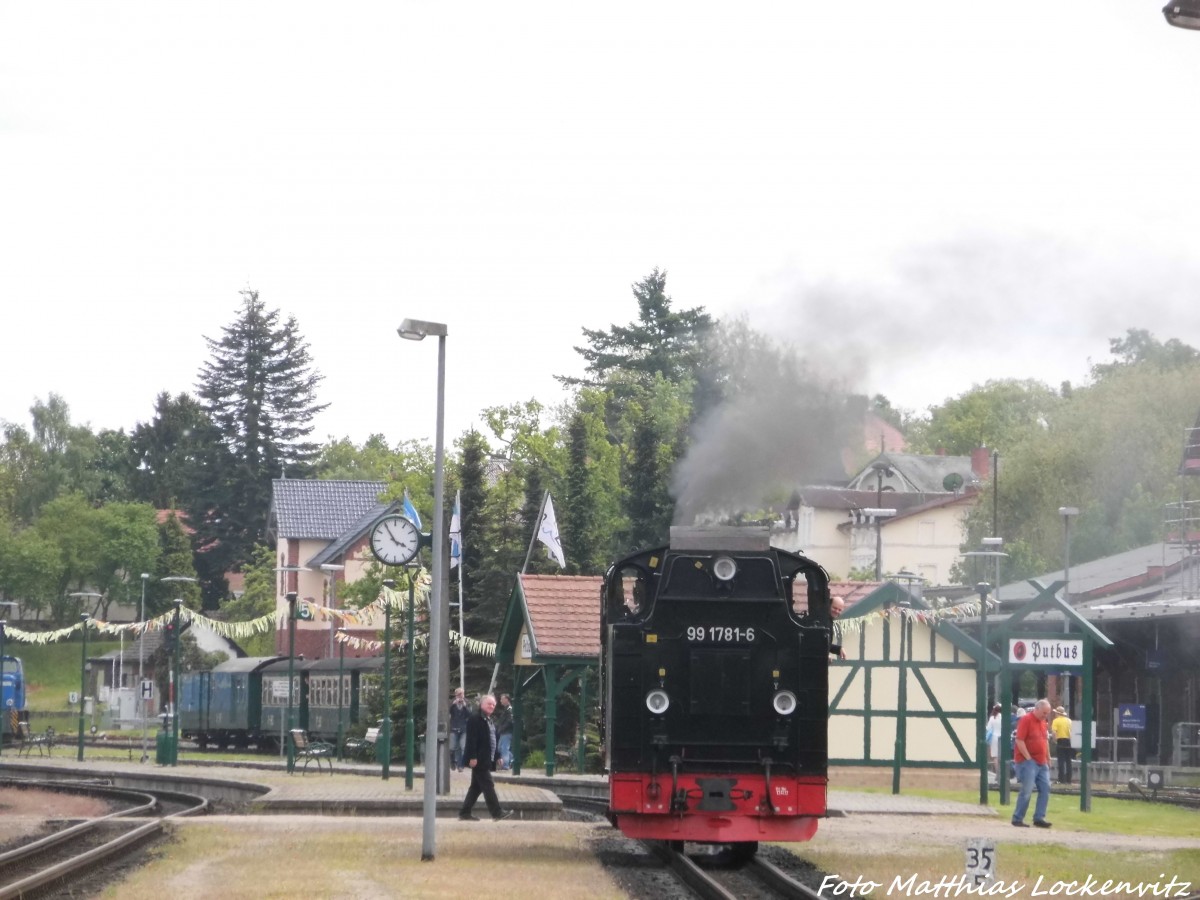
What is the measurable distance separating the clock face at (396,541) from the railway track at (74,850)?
4565 millimetres

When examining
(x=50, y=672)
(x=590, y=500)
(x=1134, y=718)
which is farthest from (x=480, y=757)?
(x=50, y=672)

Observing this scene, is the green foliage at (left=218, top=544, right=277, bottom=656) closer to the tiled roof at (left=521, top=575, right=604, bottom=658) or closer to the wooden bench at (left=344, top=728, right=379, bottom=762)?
the wooden bench at (left=344, top=728, right=379, bottom=762)

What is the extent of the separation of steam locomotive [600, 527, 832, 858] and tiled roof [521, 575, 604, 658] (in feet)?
54.9

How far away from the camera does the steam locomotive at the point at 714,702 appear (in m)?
17.2

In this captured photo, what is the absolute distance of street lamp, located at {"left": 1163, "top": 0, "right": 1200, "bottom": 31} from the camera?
12.9 meters

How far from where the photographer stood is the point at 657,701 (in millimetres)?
17266

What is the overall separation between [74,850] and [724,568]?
886cm

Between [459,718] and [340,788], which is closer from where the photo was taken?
[340,788]

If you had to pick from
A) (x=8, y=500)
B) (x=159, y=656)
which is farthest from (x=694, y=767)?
(x=8, y=500)

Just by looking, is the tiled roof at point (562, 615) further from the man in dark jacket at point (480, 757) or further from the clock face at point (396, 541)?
the man in dark jacket at point (480, 757)

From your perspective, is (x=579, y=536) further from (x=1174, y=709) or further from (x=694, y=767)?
(x=694, y=767)

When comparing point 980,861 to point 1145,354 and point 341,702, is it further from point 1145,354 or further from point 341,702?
point 1145,354

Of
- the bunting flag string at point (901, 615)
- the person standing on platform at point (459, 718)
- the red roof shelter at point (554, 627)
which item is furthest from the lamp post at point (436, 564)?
the person standing on platform at point (459, 718)

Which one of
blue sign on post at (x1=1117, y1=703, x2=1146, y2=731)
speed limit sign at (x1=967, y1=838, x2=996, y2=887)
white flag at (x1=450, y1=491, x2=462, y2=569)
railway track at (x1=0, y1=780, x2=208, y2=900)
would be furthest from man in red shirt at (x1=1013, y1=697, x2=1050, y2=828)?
blue sign on post at (x1=1117, y1=703, x2=1146, y2=731)
